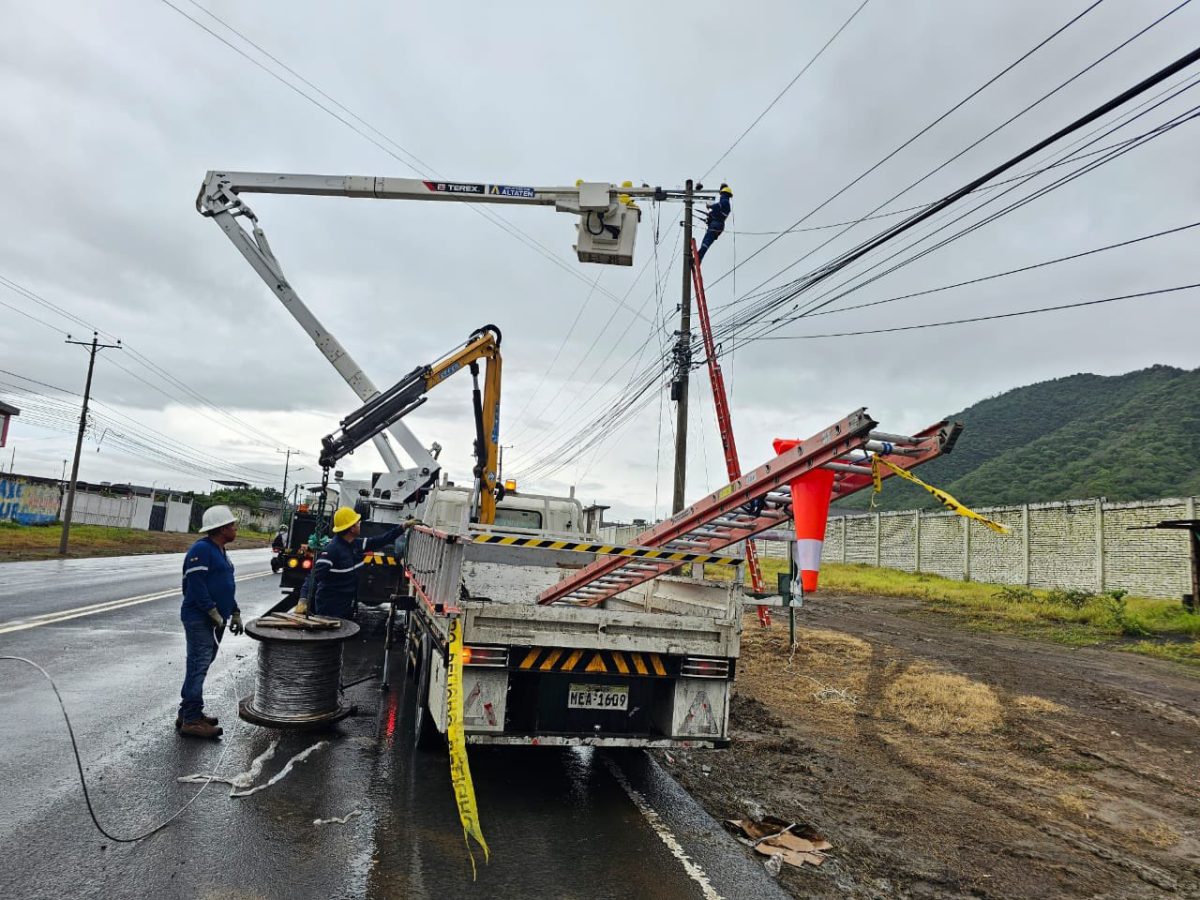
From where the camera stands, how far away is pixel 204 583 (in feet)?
19.5

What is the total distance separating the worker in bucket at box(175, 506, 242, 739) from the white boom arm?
6693 mm

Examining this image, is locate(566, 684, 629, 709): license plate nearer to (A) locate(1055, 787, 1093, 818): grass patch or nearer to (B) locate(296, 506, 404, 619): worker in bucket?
(A) locate(1055, 787, 1093, 818): grass patch

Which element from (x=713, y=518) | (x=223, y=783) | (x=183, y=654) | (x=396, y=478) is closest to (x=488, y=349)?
(x=396, y=478)

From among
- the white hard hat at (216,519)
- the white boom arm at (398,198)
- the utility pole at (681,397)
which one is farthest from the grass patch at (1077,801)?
the utility pole at (681,397)

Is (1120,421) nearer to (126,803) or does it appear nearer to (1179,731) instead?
(1179,731)

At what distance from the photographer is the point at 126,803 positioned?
4.25 m

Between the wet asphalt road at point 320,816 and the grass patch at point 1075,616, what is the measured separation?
622 cm

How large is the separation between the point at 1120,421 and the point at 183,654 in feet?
213

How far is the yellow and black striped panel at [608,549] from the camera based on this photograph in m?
5.18

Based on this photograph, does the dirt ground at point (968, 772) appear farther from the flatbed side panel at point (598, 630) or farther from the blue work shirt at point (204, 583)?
the blue work shirt at point (204, 583)

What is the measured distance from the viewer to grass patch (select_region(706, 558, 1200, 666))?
560 inches


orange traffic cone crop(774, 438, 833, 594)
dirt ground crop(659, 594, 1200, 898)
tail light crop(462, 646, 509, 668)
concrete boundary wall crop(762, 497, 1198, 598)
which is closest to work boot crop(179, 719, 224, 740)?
tail light crop(462, 646, 509, 668)

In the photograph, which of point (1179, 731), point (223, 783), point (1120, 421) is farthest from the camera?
point (1120, 421)

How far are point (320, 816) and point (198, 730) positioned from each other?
75.7 inches
